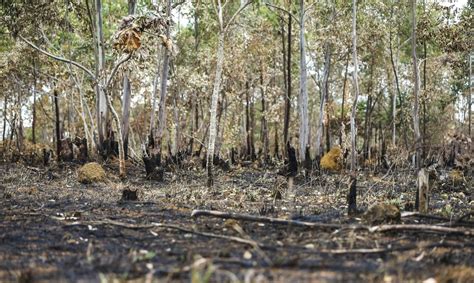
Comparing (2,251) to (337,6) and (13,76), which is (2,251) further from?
(13,76)

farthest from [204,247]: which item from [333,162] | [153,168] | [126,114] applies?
[333,162]

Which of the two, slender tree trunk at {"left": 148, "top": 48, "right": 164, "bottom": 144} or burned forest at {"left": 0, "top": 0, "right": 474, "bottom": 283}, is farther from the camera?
slender tree trunk at {"left": 148, "top": 48, "right": 164, "bottom": 144}

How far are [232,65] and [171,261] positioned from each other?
65.5 ft

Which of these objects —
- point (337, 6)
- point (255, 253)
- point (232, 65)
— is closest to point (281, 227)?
point (255, 253)

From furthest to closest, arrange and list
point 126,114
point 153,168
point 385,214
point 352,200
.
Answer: point 126,114 < point 153,168 < point 352,200 < point 385,214

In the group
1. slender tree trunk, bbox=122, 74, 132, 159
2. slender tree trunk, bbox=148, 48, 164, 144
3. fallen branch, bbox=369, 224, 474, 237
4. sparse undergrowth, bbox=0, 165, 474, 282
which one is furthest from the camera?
slender tree trunk, bbox=122, 74, 132, 159

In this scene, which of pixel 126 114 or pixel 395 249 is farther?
pixel 126 114

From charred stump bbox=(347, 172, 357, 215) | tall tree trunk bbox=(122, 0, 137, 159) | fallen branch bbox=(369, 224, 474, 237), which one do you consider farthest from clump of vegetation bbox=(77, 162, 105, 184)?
fallen branch bbox=(369, 224, 474, 237)

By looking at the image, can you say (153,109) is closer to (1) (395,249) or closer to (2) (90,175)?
(2) (90,175)

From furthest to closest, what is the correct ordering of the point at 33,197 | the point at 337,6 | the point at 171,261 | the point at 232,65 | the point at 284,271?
the point at 232,65 < the point at 337,6 < the point at 33,197 < the point at 171,261 < the point at 284,271

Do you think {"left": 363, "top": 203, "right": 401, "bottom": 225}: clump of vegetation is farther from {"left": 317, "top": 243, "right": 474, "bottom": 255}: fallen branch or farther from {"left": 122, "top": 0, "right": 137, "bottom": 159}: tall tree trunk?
{"left": 122, "top": 0, "right": 137, "bottom": 159}: tall tree trunk

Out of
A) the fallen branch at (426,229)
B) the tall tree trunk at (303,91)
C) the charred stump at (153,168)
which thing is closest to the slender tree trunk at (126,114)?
the charred stump at (153,168)

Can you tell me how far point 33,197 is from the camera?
24.8ft

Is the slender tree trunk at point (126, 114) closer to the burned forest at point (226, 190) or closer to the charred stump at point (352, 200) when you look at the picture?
the burned forest at point (226, 190)
